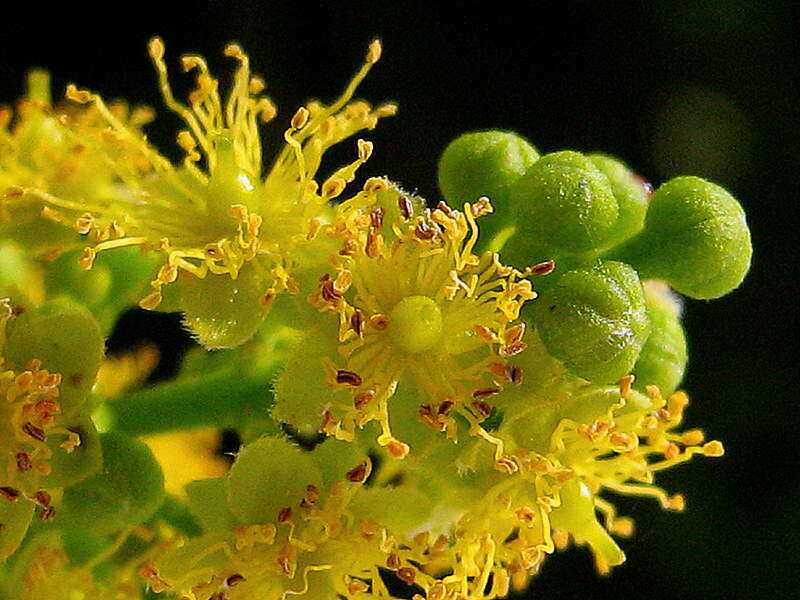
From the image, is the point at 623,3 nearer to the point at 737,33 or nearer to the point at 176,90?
the point at 737,33

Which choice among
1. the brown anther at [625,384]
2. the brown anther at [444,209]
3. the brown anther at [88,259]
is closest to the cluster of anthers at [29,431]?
the brown anther at [88,259]

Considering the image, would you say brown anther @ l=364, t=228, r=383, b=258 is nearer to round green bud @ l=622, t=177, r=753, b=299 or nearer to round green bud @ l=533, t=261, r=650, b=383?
round green bud @ l=533, t=261, r=650, b=383

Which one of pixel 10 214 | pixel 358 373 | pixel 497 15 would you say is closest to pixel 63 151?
pixel 10 214

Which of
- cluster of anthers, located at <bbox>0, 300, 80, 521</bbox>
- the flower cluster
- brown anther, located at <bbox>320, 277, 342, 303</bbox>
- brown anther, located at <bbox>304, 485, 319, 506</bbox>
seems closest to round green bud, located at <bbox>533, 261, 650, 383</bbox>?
the flower cluster

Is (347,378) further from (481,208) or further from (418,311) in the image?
(481,208)

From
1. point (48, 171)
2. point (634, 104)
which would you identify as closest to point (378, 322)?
point (48, 171)

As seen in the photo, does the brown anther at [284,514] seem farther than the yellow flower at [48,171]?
No

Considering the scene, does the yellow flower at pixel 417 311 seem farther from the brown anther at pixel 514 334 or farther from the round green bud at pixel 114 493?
the round green bud at pixel 114 493
